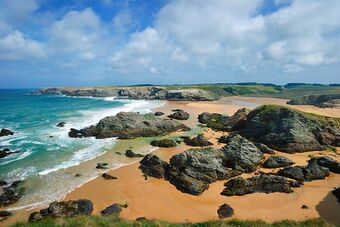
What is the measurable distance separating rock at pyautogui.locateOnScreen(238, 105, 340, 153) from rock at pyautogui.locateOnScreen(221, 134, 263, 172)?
253 inches

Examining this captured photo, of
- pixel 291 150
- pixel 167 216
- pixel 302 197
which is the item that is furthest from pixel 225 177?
pixel 291 150

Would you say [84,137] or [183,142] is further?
[84,137]

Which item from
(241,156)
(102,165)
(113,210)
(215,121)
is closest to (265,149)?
(241,156)

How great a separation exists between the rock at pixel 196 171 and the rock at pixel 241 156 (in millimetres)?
1291

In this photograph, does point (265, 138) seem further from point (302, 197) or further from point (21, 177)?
point (21, 177)

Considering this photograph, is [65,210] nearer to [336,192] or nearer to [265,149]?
[336,192]

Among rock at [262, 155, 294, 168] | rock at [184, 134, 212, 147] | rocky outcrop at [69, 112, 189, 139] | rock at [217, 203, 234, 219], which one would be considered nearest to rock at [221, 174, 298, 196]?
rock at [217, 203, 234, 219]

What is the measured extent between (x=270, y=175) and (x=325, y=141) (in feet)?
47.5

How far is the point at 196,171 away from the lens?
22.5 m

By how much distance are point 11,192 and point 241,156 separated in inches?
767

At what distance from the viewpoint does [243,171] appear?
24.4 meters

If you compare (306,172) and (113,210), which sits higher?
(306,172)

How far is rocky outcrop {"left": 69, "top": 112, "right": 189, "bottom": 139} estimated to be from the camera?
1516 inches

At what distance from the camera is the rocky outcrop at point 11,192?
19.1 metres
